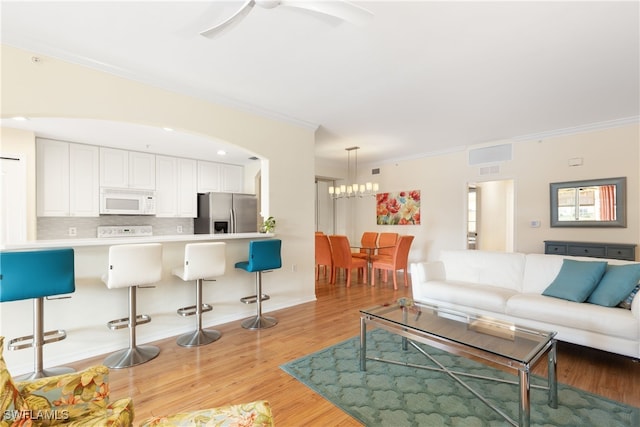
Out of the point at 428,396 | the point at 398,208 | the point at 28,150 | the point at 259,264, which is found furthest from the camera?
the point at 398,208

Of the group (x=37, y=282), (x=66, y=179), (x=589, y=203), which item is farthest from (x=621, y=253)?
(x=66, y=179)

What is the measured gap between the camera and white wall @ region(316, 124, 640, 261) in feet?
13.9

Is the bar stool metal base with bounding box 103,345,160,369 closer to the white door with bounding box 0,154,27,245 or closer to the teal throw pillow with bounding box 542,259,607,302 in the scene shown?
the white door with bounding box 0,154,27,245

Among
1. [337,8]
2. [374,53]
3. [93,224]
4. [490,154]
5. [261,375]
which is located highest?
[374,53]

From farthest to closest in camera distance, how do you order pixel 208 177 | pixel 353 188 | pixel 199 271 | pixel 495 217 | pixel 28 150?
1. pixel 495 217
2. pixel 208 177
3. pixel 353 188
4. pixel 28 150
5. pixel 199 271

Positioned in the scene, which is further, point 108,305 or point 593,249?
point 593,249

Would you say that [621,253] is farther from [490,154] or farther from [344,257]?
[344,257]

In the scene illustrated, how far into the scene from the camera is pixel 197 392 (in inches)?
84.2

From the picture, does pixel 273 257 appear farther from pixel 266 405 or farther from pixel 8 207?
pixel 8 207

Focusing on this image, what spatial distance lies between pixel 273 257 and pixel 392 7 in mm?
2679

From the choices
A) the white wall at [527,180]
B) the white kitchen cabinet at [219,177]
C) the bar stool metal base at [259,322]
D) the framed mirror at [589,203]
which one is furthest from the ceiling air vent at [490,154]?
the white kitchen cabinet at [219,177]

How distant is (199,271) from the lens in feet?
9.72

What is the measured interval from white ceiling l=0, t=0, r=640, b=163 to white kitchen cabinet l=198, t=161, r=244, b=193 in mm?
2823

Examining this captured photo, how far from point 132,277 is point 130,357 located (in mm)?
730
